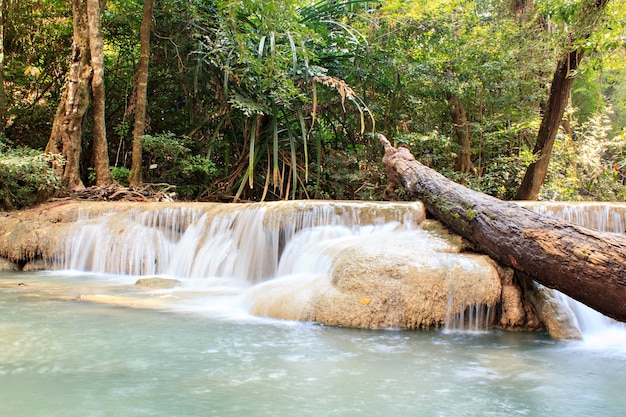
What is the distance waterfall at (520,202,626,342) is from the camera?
12.8 ft

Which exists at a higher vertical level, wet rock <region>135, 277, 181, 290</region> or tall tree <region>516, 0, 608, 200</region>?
tall tree <region>516, 0, 608, 200</region>

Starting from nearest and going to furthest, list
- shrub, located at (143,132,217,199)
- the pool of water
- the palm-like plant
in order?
the pool of water → the palm-like plant → shrub, located at (143,132,217,199)

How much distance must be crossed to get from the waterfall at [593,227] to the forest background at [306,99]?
2887 millimetres

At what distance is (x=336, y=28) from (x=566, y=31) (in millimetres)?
4332

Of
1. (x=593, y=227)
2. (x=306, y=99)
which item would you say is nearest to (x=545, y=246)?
(x=593, y=227)

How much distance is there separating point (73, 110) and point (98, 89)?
1.79 feet

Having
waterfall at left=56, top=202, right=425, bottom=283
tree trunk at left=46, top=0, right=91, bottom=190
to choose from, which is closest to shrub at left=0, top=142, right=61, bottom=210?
tree trunk at left=46, top=0, right=91, bottom=190

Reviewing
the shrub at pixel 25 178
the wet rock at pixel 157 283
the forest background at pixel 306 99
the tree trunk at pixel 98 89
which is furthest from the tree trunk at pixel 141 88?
the wet rock at pixel 157 283

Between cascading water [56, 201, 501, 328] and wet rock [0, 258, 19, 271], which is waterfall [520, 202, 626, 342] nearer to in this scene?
cascading water [56, 201, 501, 328]

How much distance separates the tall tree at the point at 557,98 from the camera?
727 cm

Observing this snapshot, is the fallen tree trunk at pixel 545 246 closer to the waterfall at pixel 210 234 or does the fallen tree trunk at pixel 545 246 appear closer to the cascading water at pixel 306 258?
the cascading water at pixel 306 258

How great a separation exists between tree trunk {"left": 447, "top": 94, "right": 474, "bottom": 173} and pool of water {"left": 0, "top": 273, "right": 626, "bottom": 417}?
677cm

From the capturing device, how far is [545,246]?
3691 mm

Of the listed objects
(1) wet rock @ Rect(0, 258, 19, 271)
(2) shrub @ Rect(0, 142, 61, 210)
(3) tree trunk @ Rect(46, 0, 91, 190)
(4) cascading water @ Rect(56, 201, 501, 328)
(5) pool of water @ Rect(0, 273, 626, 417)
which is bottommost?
(1) wet rock @ Rect(0, 258, 19, 271)
